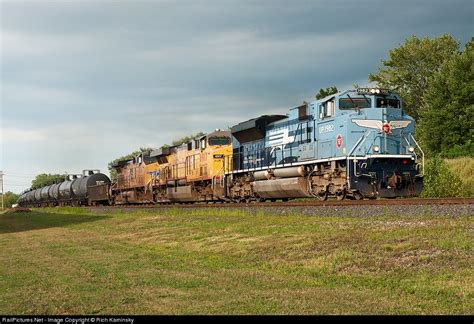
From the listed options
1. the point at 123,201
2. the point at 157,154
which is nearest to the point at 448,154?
the point at 157,154

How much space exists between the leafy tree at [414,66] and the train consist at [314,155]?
3397cm

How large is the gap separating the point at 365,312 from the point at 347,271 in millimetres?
2706

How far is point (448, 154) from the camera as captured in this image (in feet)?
153

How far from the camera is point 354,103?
21.4m

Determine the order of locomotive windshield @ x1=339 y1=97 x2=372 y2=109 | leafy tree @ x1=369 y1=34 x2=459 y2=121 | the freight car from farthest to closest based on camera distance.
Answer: leafy tree @ x1=369 y1=34 x2=459 y2=121
the freight car
locomotive windshield @ x1=339 y1=97 x2=372 y2=109

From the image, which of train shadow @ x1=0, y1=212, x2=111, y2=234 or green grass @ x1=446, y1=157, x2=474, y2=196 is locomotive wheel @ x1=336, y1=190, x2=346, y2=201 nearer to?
train shadow @ x1=0, y1=212, x2=111, y2=234

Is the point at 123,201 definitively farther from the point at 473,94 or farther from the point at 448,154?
the point at 473,94

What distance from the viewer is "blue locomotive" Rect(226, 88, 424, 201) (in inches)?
803

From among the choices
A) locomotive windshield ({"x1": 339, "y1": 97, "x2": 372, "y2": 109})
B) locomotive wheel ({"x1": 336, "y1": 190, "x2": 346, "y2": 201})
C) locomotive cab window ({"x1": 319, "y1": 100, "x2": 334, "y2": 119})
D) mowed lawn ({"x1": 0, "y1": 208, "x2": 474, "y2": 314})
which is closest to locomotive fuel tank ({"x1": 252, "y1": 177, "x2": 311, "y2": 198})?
locomotive wheel ({"x1": 336, "y1": 190, "x2": 346, "y2": 201})

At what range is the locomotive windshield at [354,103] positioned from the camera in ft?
70.0

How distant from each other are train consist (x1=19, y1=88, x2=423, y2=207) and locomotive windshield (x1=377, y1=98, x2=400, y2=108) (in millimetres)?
22

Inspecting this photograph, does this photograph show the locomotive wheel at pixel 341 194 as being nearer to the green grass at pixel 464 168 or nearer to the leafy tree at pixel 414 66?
the green grass at pixel 464 168

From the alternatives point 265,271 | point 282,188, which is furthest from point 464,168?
point 265,271

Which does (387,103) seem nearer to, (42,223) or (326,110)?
(326,110)
